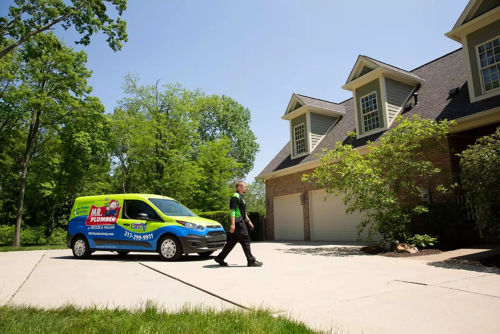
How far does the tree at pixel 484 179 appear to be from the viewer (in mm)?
6883

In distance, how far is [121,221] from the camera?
9.61 meters

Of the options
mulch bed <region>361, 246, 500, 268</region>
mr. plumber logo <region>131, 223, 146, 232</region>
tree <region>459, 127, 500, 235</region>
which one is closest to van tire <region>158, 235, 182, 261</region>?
mr. plumber logo <region>131, 223, 146, 232</region>

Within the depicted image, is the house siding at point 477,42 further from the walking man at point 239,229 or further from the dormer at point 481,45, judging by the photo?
the walking man at point 239,229

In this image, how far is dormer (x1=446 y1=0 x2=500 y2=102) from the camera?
10938 millimetres

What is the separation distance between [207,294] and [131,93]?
30.7 m

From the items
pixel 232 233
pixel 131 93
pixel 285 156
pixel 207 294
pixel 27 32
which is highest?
pixel 131 93

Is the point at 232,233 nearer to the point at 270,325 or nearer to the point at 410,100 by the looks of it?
the point at 270,325

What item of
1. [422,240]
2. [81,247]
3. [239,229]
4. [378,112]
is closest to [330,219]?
[378,112]

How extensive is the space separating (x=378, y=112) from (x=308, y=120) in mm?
4615

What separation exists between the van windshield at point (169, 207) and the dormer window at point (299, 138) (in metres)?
10.3

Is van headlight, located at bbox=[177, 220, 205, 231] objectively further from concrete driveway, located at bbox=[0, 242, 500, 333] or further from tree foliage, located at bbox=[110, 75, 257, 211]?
tree foliage, located at bbox=[110, 75, 257, 211]

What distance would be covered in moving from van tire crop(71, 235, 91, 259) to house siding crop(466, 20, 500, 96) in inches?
528

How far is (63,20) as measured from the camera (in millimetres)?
13102

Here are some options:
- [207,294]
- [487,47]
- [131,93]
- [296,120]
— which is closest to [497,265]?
[207,294]
